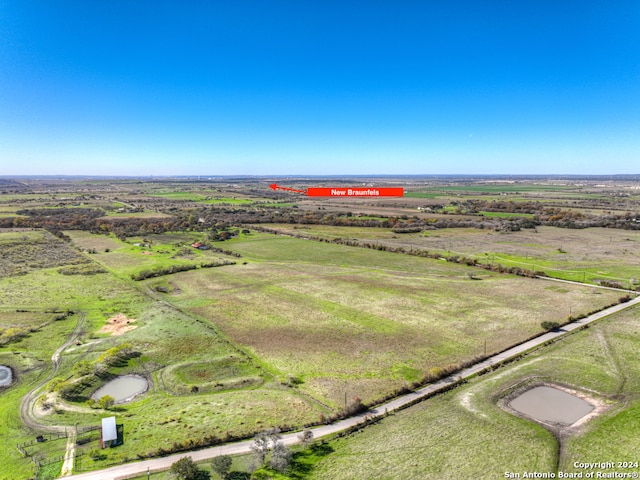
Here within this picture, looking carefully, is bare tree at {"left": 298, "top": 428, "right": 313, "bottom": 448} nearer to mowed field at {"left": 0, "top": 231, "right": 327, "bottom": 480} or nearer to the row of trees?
the row of trees

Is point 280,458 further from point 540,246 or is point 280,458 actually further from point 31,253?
point 31,253

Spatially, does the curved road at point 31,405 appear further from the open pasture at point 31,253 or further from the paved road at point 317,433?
the open pasture at point 31,253

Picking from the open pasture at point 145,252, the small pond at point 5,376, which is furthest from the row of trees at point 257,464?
the open pasture at point 145,252

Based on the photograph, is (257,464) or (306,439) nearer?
(257,464)

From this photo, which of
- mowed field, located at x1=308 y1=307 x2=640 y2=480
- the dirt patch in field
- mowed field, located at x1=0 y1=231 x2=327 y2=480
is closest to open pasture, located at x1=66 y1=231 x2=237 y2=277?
mowed field, located at x1=0 y1=231 x2=327 y2=480

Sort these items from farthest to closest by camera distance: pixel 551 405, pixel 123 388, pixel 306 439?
pixel 123 388
pixel 551 405
pixel 306 439

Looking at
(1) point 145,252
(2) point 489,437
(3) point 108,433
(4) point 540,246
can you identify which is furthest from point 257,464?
(4) point 540,246
